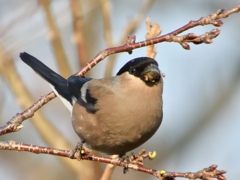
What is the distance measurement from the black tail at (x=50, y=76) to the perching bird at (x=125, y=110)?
303 mm

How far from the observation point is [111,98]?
3967mm

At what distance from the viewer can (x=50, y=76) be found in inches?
175

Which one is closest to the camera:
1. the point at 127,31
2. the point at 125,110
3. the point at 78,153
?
the point at 78,153

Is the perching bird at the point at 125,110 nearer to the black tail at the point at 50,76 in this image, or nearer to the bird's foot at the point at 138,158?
the bird's foot at the point at 138,158

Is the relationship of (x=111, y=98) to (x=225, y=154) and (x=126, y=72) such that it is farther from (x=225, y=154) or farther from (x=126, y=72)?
(x=225, y=154)

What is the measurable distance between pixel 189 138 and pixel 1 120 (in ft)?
7.76

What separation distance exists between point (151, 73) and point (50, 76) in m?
0.95

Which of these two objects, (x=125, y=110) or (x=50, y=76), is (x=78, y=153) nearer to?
(x=125, y=110)

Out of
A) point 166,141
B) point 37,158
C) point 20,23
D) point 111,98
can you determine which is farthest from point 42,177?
point 111,98

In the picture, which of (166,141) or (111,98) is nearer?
(111,98)

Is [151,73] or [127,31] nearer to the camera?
[151,73]

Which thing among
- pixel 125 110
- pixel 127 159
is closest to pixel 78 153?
pixel 127 159

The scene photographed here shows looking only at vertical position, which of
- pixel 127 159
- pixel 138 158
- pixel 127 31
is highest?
pixel 127 31

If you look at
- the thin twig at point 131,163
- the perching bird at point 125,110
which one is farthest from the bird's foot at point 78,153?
the perching bird at point 125,110
